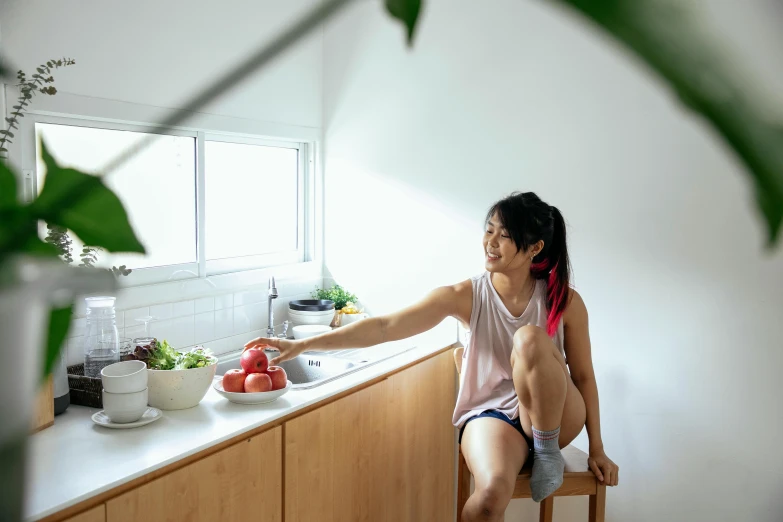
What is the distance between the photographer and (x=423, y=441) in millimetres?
2713

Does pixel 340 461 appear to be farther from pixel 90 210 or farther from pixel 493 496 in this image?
pixel 90 210

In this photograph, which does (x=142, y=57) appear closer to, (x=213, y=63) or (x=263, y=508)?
(x=213, y=63)

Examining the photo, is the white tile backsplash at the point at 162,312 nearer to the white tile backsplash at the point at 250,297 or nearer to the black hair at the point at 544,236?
the white tile backsplash at the point at 250,297

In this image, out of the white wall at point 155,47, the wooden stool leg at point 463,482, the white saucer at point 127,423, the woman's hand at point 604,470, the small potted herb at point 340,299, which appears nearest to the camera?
the white saucer at point 127,423

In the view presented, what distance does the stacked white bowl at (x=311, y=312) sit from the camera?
114 inches

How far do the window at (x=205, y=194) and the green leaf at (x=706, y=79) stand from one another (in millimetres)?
2172

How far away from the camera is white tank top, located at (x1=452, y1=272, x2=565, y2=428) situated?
229cm

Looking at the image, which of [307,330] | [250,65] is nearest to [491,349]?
[307,330]

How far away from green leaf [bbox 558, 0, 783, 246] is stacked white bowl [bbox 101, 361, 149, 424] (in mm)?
1843

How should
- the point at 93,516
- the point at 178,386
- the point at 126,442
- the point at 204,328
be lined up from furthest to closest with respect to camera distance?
the point at 204,328 < the point at 178,386 < the point at 126,442 < the point at 93,516

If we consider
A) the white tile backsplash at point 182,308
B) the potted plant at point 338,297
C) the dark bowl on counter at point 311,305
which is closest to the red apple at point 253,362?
the white tile backsplash at point 182,308

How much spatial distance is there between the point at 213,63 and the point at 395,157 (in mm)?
804

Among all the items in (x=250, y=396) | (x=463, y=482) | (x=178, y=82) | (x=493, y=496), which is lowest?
(x=463, y=482)

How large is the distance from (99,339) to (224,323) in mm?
777
